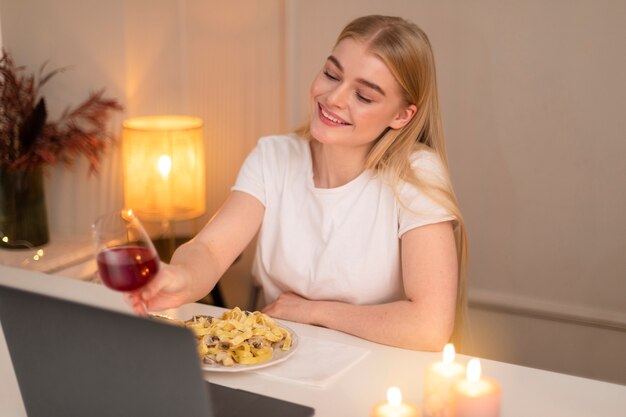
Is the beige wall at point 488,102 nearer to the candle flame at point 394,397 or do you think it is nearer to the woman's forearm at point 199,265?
the woman's forearm at point 199,265

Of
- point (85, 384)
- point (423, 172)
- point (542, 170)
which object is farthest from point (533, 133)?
point (85, 384)

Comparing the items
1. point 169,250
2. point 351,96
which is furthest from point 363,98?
point 169,250

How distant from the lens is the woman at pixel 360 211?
1761mm

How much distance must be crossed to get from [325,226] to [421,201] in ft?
0.87

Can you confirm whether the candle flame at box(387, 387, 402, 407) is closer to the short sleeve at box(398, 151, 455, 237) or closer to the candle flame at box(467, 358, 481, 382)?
the candle flame at box(467, 358, 481, 382)

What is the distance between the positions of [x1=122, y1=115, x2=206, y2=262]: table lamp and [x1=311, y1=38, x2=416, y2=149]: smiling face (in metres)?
1.16

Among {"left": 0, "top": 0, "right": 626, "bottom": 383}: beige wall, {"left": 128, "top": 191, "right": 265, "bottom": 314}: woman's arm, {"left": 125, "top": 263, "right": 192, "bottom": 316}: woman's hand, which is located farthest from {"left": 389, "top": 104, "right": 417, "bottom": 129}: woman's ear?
{"left": 0, "top": 0, "right": 626, "bottom": 383}: beige wall

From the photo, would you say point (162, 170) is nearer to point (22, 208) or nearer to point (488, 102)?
point (22, 208)

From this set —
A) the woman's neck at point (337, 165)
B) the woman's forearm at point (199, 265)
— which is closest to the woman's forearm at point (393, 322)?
the woman's forearm at point (199, 265)

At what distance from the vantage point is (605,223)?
276cm

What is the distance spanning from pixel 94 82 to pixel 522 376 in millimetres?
2159

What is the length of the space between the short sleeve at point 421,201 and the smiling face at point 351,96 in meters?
0.14

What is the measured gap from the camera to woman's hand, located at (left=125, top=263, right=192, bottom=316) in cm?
142

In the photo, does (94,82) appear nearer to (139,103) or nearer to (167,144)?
(139,103)
